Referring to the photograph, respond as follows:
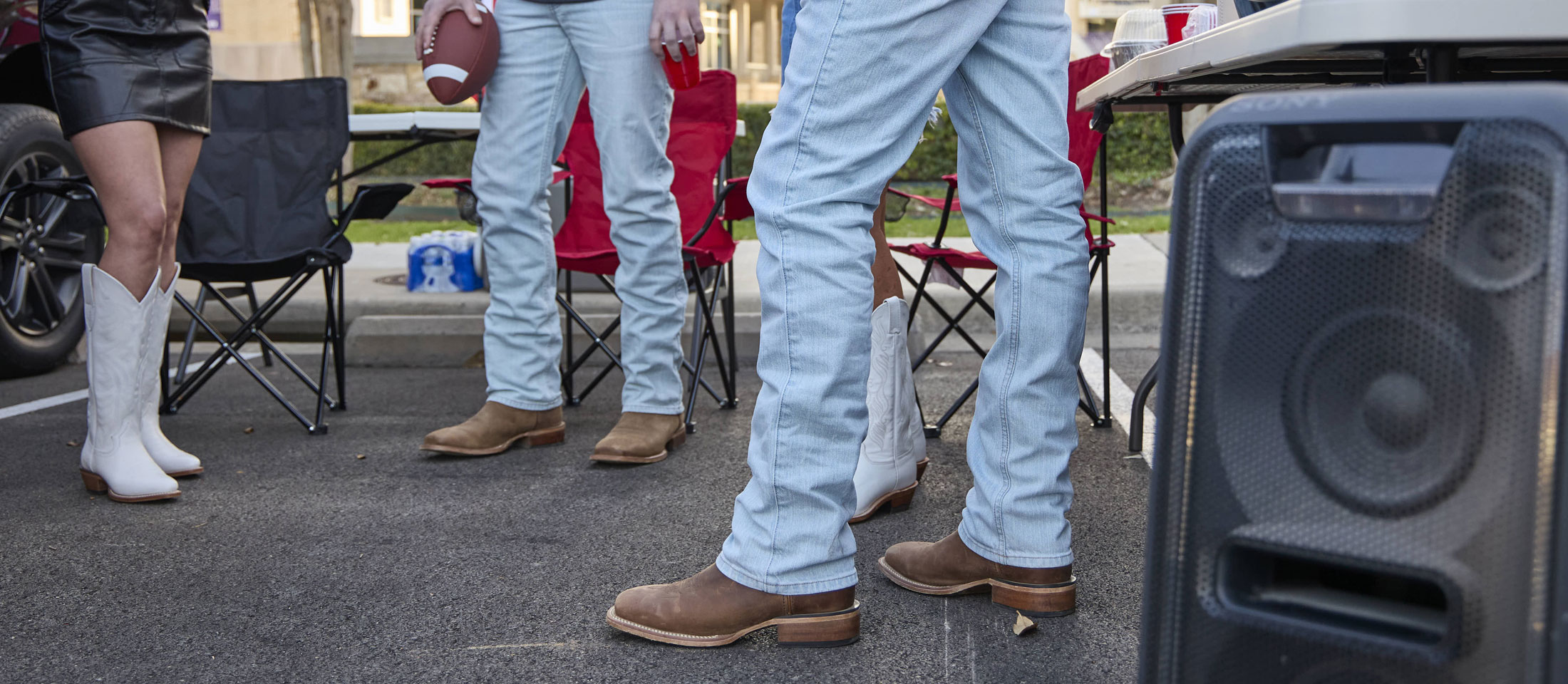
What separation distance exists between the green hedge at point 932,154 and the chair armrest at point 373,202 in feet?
27.1

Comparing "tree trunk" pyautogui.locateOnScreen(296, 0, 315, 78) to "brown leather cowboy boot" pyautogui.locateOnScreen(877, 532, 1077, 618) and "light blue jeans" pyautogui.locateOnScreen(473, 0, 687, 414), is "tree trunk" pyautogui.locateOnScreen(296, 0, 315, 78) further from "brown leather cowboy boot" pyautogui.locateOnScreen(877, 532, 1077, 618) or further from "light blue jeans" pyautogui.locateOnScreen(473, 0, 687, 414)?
"brown leather cowboy boot" pyautogui.locateOnScreen(877, 532, 1077, 618)

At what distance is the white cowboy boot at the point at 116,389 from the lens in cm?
261

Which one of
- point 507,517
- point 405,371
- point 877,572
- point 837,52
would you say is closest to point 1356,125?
point 837,52

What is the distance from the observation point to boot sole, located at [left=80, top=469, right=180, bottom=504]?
262 centimetres

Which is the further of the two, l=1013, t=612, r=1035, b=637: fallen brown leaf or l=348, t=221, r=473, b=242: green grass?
l=348, t=221, r=473, b=242: green grass

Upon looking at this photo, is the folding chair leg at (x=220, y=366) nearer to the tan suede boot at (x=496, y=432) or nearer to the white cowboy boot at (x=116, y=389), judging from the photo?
the tan suede boot at (x=496, y=432)

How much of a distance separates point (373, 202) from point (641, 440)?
1.14m

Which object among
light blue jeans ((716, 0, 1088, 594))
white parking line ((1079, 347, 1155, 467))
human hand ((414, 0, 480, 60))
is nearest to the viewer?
light blue jeans ((716, 0, 1088, 594))

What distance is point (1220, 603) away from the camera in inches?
37.7

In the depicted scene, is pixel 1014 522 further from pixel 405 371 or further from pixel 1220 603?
pixel 405 371

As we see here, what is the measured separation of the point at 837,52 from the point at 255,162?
8.61 ft

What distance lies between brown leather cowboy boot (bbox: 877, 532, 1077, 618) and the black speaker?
813 mm

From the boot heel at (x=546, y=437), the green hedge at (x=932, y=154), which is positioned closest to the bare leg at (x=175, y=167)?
the boot heel at (x=546, y=437)

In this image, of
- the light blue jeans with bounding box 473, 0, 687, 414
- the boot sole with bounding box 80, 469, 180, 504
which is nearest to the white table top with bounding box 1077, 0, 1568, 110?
the light blue jeans with bounding box 473, 0, 687, 414
